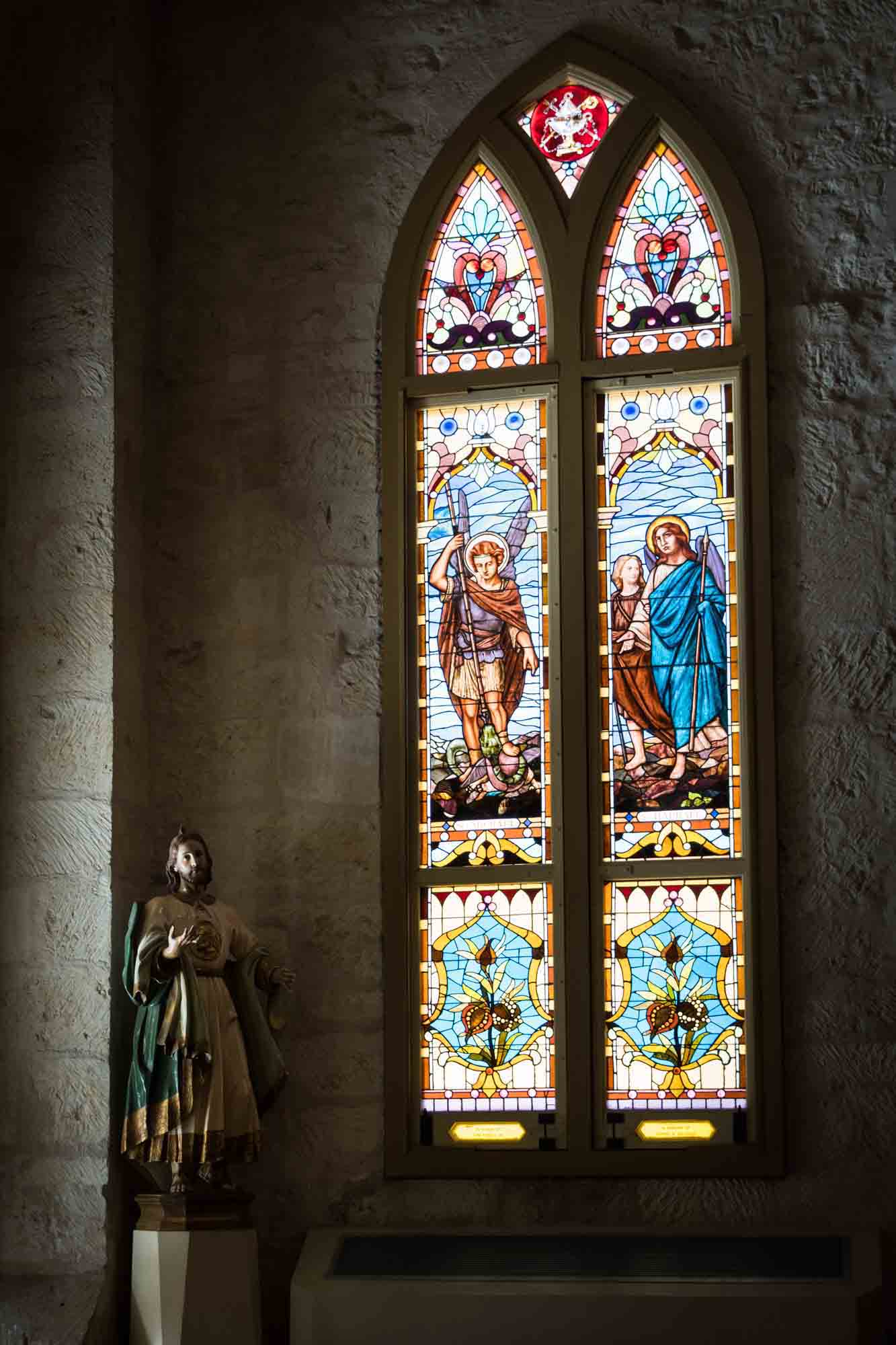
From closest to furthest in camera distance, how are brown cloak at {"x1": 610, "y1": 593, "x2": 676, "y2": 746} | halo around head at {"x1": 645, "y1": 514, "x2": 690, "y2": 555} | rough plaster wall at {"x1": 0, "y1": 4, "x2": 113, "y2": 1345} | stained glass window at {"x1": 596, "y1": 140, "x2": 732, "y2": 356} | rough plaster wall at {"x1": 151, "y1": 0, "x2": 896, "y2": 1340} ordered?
rough plaster wall at {"x1": 0, "y1": 4, "x2": 113, "y2": 1345}
rough plaster wall at {"x1": 151, "y1": 0, "x2": 896, "y2": 1340}
brown cloak at {"x1": 610, "y1": 593, "x2": 676, "y2": 746}
halo around head at {"x1": 645, "y1": 514, "x2": 690, "y2": 555}
stained glass window at {"x1": 596, "y1": 140, "x2": 732, "y2": 356}

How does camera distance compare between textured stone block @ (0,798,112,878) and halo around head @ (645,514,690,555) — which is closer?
textured stone block @ (0,798,112,878)

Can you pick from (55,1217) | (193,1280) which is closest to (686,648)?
(193,1280)

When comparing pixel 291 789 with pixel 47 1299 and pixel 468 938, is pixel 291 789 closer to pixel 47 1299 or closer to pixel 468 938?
pixel 468 938

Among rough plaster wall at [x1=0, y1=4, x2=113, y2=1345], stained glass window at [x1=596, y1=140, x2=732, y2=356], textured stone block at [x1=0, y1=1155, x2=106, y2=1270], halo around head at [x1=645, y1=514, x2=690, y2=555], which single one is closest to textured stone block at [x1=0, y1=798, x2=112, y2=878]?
rough plaster wall at [x1=0, y1=4, x2=113, y2=1345]

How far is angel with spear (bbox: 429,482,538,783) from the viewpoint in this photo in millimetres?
7020

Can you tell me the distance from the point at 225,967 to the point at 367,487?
171 centimetres

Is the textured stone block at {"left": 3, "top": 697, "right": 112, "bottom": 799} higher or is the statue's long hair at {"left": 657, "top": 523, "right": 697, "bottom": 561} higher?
the statue's long hair at {"left": 657, "top": 523, "right": 697, "bottom": 561}

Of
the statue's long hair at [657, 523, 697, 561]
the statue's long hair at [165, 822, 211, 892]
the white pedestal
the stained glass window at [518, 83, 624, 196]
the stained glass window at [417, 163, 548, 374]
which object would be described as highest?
the stained glass window at [518, 83, 624, 196]

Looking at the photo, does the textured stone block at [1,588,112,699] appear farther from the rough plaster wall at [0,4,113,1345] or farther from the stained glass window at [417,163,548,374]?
the stained glass window at [417,163,548,374]

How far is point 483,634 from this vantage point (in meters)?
7.07

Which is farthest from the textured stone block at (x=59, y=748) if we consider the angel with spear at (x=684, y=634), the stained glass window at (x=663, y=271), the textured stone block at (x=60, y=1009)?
the stained glass window at (x=663, y=271)

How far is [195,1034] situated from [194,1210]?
545 mm

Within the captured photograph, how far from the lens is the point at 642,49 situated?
727cm

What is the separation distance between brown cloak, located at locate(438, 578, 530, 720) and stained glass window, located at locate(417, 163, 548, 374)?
30.8 inches
